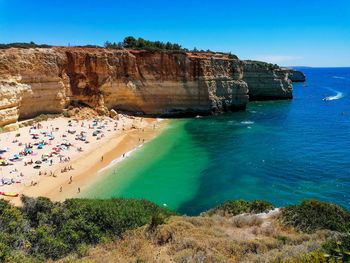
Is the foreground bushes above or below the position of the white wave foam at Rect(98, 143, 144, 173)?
above

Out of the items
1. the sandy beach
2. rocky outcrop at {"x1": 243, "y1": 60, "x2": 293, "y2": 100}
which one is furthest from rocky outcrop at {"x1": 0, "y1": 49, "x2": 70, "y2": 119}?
rocky outcrop at {"x1": 243, "y1": 60, "x2": 293, "y2": 100}

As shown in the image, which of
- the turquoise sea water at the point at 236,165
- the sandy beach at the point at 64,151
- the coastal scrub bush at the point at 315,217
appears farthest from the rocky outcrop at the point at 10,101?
the coastal scrub bush at the point at 315,217

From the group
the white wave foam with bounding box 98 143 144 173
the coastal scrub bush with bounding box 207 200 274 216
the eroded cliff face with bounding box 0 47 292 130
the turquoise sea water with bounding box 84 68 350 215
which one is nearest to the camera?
the coastal scrub bush with bounding box 207 200 274 216

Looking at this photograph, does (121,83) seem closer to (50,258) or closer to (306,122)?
(306,122)

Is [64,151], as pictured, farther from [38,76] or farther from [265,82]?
[265,82]

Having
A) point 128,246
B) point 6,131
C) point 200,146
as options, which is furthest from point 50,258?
point 6,131

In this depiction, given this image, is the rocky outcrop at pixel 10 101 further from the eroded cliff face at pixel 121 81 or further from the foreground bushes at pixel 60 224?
the foreground bushes at pixel 60 224

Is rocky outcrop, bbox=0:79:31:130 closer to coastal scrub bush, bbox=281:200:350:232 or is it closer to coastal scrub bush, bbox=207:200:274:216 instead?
coastal scrub bush, bbox=207:200:274:216

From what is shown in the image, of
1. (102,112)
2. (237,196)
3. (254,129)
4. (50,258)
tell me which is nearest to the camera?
(50,258)
